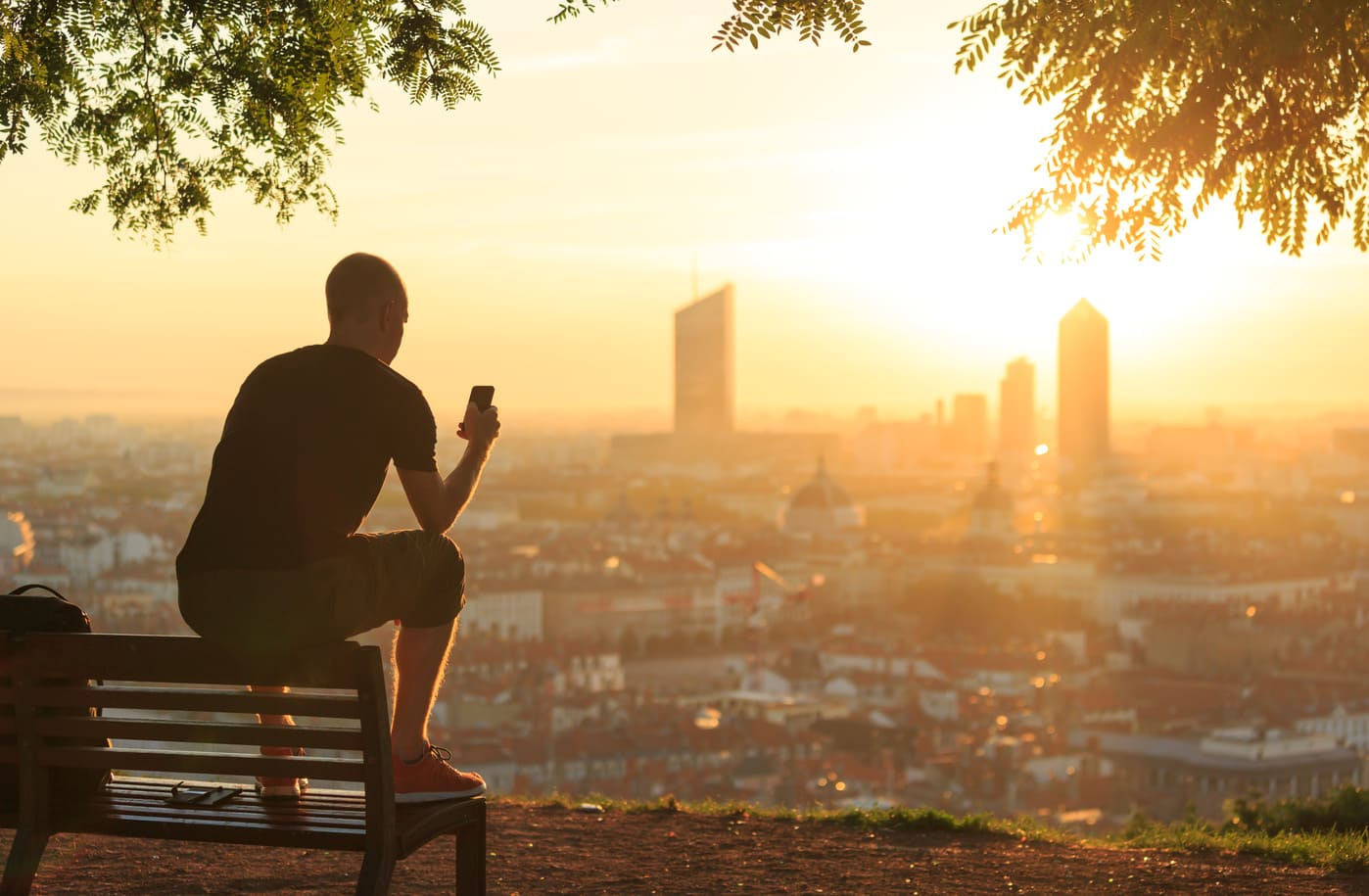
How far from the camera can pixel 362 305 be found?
337cm

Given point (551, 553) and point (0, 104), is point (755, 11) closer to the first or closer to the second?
point (0, 104)

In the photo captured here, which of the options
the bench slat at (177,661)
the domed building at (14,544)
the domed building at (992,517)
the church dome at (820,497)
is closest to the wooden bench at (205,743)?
the bench slat at (177,661)

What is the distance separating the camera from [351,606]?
328 cm

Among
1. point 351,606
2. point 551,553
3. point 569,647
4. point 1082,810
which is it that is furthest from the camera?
point 551,553

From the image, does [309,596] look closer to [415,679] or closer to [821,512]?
[415,679]

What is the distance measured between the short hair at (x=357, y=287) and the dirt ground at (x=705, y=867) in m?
1.90

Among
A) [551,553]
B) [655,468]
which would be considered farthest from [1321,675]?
[655,468]

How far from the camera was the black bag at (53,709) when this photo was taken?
3363 millimetres

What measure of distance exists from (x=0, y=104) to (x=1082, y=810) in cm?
3312

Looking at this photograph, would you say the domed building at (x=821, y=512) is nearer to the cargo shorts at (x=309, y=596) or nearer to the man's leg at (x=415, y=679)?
the man's leg at (x=415, y=679)

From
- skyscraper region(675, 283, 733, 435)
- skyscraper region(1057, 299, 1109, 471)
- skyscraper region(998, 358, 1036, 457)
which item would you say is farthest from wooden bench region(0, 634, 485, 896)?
skyscraper region(675, 283, 733, 435)

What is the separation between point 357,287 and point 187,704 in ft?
2.42

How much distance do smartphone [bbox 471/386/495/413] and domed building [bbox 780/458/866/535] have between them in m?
94.5

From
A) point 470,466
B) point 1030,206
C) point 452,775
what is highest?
point 1030,206
